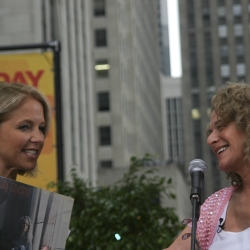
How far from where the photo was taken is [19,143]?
4.86m

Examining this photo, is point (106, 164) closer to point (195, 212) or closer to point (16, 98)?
point (16, 98)

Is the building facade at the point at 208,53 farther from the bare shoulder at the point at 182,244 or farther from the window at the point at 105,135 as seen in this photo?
the bare shoulder at the point at 182,244

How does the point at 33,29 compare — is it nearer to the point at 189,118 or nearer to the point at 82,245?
Answer: the point at 82,245

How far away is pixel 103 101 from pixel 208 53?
139ft

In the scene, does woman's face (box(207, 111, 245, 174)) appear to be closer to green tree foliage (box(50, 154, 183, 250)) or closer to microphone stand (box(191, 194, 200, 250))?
microphone stand (box(191, 194, 200, 250))

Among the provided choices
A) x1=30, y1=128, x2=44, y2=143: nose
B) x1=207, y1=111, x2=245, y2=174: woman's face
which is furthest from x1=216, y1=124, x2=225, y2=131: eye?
x1=30, y1=128, x2=44, y2=143: nose

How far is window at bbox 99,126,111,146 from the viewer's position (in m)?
74.6

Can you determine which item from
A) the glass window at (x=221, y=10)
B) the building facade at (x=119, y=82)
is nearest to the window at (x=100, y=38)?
the building facade at (x=119, y=82)

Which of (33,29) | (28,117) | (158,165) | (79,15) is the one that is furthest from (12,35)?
(158,165)

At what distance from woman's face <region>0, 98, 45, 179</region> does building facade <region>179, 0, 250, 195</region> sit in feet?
359

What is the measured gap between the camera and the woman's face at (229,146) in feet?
15.5

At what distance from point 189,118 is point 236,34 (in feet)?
44.8

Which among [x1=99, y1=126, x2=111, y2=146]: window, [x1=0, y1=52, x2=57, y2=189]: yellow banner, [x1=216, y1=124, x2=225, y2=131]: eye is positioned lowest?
[x1=216, y1=124, x2=225, y2=131]: eye

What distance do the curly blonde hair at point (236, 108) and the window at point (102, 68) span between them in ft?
232
